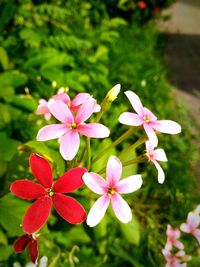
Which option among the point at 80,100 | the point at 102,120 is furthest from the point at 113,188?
the point at 102,120

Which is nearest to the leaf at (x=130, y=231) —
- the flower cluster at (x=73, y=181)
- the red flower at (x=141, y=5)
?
the flower cluster at (x=73, y=181)

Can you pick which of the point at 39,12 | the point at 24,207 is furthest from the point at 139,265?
the point at 39,12

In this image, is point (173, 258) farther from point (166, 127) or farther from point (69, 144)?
point (69, 144)

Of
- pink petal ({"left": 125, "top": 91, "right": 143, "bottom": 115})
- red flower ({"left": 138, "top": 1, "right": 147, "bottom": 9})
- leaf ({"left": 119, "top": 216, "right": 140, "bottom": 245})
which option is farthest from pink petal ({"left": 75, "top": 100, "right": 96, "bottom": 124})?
red flower ({"left": 138, "top": 1, "right": 147, "bottom": 9})

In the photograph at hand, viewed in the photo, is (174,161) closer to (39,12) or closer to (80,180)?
(39,12)

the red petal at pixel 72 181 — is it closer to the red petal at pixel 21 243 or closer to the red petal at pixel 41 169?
the red petal at pixel 41 169

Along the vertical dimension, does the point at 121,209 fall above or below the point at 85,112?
below
